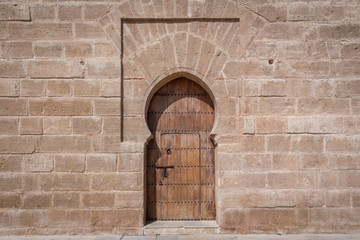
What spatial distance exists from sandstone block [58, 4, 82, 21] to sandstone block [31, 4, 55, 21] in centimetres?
12

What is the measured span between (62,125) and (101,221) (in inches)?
62.4

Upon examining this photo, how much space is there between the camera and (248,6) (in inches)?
177

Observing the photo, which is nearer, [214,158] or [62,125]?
[62,125]

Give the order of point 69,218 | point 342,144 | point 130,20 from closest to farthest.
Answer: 1. point 69,218
2. point 342,144
3. point 130,20

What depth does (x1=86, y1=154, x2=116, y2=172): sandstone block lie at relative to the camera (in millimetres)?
4383

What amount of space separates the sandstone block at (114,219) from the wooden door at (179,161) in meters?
0.39

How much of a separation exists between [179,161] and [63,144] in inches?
72.4

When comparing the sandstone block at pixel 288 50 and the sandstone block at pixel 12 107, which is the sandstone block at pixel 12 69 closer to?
the sandstone block at pixel 12 107

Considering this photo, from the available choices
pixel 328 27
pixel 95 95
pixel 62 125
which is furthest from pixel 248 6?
pixel 62 125

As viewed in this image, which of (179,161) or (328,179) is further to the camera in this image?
(179,161)

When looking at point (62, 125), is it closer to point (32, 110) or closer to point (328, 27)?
point (32, 110)

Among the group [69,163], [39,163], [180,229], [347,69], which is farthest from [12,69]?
[347,69]

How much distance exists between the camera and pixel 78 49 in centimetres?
447

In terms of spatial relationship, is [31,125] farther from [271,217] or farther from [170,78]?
[271,217]
